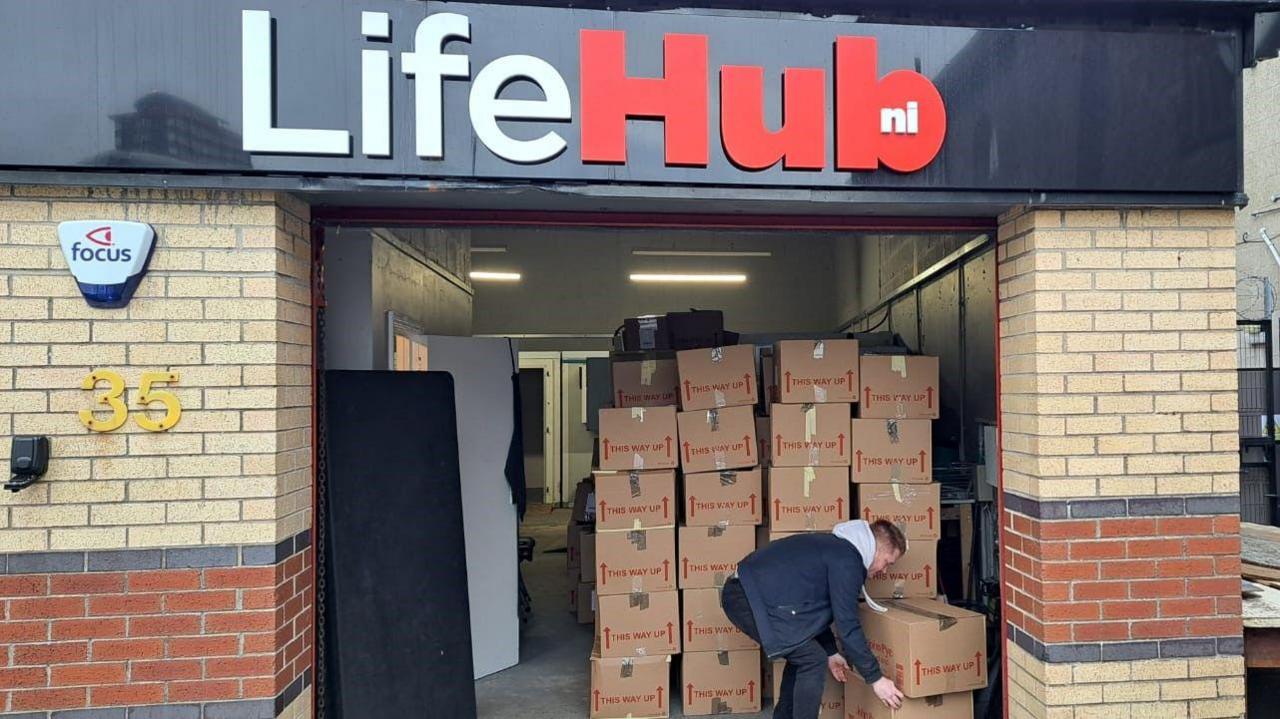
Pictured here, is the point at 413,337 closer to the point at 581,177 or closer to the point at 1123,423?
the point at 581,177

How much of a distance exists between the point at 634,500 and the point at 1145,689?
2648 mm

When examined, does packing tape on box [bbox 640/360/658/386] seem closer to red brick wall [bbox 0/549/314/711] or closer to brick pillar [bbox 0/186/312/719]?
brick pillar [bbox 0/186/312/719]

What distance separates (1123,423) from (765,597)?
1.78 m

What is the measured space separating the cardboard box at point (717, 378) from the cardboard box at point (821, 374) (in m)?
0.21

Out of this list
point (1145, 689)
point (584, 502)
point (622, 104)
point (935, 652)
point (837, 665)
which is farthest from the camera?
point (584, 502)

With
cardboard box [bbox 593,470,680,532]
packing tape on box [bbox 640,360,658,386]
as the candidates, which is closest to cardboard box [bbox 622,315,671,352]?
packing tape on box [bbox 640,360,658,386]

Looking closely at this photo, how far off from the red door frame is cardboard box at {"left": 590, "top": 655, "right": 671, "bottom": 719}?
1593 millimetres

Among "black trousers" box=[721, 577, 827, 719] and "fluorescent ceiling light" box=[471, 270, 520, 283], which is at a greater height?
"fluorescent ceiling light" box=[471, 270, 520, 283]

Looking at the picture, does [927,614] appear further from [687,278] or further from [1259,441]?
[687,278]

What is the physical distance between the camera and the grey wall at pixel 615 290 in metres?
13.0

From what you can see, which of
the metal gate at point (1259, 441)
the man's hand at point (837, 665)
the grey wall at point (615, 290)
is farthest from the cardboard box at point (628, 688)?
the grey wall at point (615, 290)

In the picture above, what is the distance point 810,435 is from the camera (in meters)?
4.92

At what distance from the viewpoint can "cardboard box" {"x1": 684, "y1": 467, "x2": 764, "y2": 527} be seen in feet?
16.3

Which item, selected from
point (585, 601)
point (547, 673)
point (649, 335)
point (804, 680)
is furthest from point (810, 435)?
point (585, 601)
